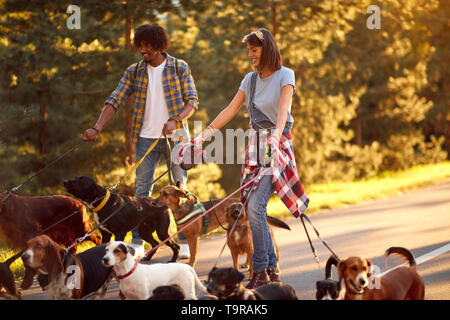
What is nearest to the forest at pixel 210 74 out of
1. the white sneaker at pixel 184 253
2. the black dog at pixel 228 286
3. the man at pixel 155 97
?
the white sneaker at pixel 184 253

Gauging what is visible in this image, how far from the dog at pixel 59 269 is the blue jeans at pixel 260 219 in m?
1.41

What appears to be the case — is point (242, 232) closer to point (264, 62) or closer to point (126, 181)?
point (264, 62)

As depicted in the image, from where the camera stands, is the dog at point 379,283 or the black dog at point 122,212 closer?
the dog at point 379,283

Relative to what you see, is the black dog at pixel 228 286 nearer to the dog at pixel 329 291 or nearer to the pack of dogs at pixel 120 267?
the pack of dogs at pixel 120 267

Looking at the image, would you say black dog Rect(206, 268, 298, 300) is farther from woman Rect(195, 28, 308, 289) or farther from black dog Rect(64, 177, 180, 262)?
black dog Rect(64, 177, 180, 262)

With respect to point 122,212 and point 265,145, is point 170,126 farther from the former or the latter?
point 265,145

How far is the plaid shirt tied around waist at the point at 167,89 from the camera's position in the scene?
6535 mm

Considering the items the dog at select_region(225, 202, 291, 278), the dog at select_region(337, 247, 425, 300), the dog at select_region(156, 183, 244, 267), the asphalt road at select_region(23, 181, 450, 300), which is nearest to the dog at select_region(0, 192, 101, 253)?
the asphalt road at select_region(23, 181, 450, 300)

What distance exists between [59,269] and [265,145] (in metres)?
2.06

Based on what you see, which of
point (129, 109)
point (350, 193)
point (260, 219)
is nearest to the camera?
point (260, 219)

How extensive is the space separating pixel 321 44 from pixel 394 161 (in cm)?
779

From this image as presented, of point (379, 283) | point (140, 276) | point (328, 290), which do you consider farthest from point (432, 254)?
point (140, 276)

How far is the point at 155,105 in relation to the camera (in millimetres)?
6574

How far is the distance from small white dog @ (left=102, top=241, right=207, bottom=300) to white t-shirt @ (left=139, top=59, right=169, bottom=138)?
2.33m
